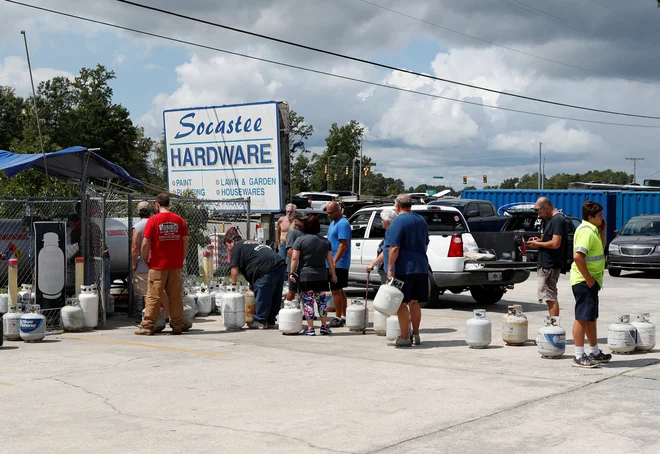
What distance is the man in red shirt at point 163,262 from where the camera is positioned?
448 inches

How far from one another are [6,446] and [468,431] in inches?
131

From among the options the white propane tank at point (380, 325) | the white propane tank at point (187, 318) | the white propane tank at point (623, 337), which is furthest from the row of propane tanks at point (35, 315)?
the white propane tank at point (623, 337)

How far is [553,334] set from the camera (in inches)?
366

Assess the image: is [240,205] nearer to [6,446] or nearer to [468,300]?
[468,300]

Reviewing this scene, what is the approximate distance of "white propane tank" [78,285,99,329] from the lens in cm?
1194

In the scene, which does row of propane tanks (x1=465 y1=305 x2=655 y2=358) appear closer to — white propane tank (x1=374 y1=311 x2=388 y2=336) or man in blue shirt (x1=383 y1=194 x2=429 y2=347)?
man in blue shirt (x1=383 y1=194 x2=429 y2=347)

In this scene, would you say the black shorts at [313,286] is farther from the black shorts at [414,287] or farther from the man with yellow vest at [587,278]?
the man with yellow vest at [587,278]

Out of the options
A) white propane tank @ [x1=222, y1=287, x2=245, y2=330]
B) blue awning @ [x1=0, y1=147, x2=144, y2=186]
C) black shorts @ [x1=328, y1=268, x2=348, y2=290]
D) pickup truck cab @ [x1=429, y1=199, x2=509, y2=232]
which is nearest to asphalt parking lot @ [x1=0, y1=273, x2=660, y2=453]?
white propane tank @ [x1=222, y1=287, x2=245, y2=330]

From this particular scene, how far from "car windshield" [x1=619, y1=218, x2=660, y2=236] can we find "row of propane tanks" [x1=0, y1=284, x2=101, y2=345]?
17.3 m

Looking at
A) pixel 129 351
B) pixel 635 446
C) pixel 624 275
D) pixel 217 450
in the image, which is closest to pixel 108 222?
pixel 129 351

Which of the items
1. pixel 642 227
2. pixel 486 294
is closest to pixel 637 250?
pixel 642 227

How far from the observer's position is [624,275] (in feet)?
79.8

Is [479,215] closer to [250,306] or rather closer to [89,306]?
[250,306]

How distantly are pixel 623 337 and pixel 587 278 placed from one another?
1.32 m
